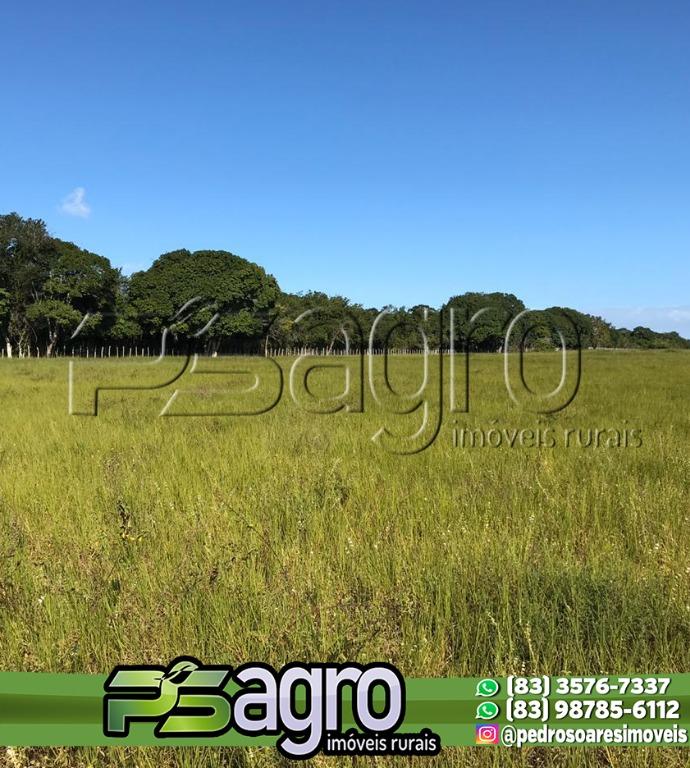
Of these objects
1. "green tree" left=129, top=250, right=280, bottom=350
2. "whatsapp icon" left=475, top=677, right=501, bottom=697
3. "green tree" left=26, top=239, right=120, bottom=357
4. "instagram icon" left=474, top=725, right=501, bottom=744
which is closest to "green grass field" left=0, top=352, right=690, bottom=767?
"instagram icon" left=474, top=725, right=501, bottom=744

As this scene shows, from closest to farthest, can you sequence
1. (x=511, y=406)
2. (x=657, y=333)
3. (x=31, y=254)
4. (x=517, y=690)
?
Result: (x=517, y=690), (x=511, y=406), (x=31, y=254), (x=657, y=333)

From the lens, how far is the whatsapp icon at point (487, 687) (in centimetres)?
184

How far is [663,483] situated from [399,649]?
3.62m

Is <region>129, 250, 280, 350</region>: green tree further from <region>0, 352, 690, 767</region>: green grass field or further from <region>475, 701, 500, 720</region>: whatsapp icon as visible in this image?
<region>475, 701, 500, 720</region>: whatsapp icon

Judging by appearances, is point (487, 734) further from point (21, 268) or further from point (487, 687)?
point (21, 268)

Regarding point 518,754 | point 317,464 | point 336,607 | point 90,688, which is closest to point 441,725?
point 518,754

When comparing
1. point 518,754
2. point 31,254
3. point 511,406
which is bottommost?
point 518,754

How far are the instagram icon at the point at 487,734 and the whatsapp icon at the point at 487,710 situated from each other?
0.09 ft

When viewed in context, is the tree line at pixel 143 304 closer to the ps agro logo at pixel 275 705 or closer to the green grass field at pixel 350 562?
the green grass field at pixel 350 562

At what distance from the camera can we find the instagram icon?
1697 mm

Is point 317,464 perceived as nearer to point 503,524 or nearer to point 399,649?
point 503,524

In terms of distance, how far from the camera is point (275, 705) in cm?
182

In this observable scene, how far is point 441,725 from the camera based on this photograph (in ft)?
5.81

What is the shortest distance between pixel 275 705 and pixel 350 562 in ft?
4.09
